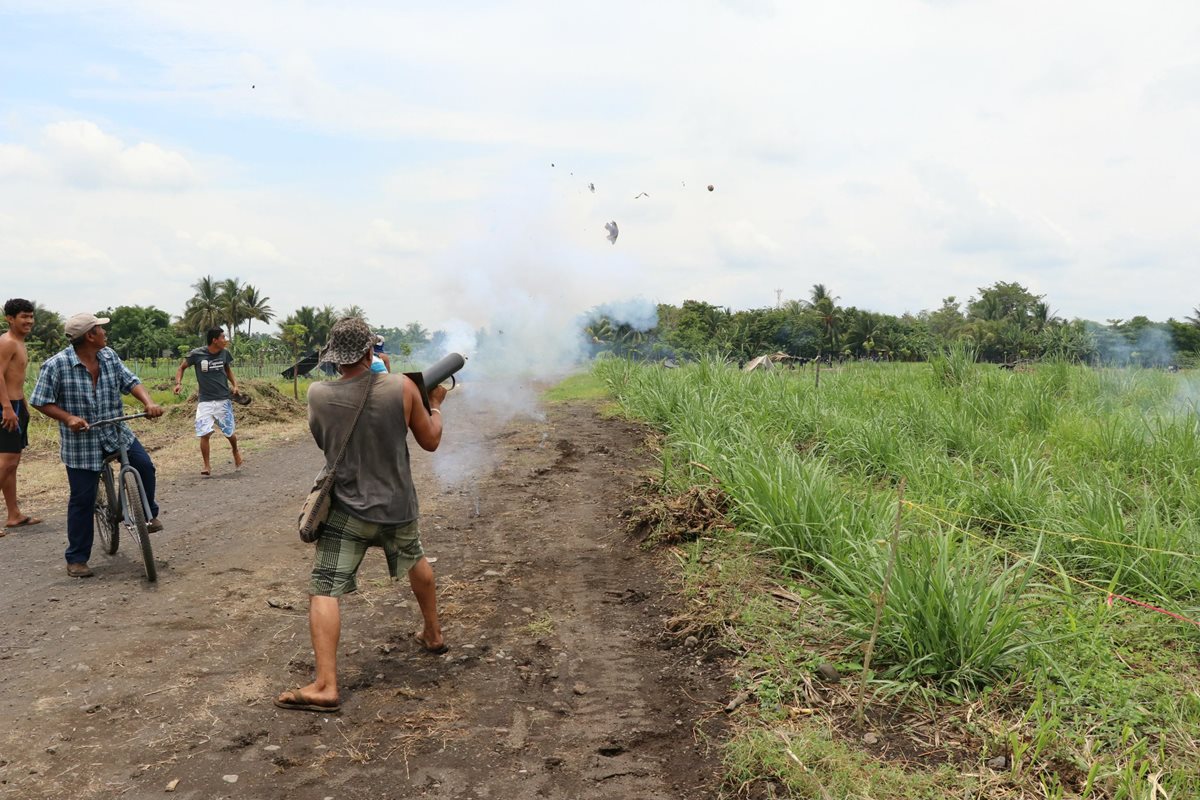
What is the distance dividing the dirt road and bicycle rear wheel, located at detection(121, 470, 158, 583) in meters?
0.13

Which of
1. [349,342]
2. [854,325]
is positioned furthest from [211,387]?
[854,325]

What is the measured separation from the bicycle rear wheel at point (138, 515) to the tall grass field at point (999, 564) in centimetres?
375

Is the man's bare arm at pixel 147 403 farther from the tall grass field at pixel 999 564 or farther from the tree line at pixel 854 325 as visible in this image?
the tree line at pixel 854 325

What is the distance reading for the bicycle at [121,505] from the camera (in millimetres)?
5520

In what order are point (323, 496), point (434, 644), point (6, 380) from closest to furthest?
point (323, 496), point (434, 644), point (6, 380)

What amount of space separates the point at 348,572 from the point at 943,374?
33.1 feet

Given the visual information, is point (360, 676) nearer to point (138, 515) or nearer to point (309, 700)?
point (309, 700)

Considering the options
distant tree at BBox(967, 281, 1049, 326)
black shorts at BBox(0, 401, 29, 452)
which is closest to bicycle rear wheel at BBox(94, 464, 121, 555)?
black shorts at BBox(0, 401, 29, 452)

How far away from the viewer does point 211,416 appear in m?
9.78

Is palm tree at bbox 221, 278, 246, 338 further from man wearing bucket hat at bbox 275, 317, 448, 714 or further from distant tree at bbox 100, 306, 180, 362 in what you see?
man wearing bucket hat at bbox 275, 317, 448, 714

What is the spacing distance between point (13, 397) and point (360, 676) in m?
4.74

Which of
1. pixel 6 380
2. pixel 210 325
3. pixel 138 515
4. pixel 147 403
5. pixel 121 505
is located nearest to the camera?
pixel 138 515

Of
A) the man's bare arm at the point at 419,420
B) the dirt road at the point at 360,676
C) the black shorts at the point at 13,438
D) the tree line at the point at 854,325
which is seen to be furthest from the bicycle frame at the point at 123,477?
the tree line at the point at 854,325

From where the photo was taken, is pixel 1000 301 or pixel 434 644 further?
pixel 1000 301
